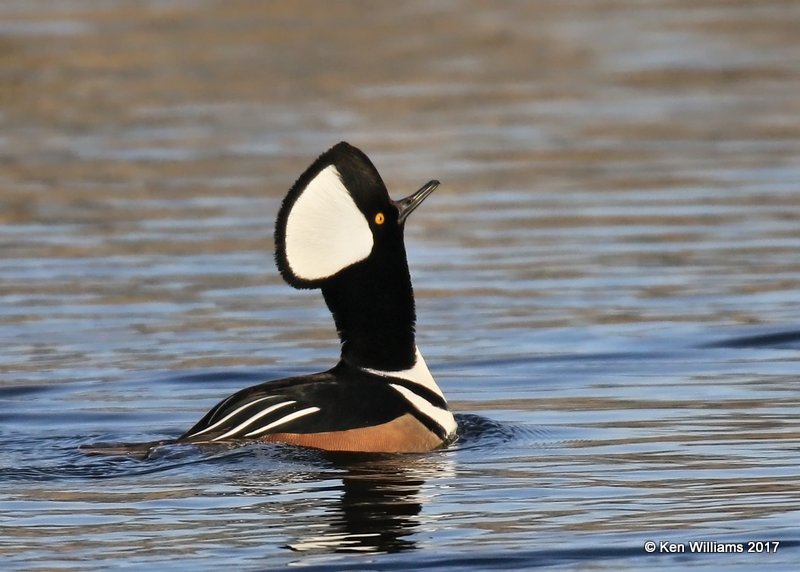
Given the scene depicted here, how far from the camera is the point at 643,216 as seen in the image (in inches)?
635

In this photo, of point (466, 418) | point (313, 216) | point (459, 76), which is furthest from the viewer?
point (459, 76)

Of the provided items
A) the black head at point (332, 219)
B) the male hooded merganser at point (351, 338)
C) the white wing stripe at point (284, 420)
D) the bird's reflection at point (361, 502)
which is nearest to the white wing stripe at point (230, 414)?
the male hooded merganser at point (351, 338)

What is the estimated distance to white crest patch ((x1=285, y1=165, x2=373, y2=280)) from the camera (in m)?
8.88

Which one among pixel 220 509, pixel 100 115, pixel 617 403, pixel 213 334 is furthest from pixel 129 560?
pixel 100 115

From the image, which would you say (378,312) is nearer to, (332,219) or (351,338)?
(351,338)

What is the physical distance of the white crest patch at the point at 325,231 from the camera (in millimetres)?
8883

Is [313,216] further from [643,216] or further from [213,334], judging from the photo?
[643,216]

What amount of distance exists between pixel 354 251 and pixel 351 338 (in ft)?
1.73

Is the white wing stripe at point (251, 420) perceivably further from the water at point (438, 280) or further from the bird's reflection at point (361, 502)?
the bird's reflection at point (361, 502)

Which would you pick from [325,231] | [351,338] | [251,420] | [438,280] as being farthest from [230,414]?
[438,280]

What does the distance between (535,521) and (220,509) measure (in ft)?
4.53

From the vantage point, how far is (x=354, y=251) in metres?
9.23

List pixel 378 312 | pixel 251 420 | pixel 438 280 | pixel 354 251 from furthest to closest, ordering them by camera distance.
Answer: pixel 438 280, pixel 378 312, pixel 354 251, pixel 251 420

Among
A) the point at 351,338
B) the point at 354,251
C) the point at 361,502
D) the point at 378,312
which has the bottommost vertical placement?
the point at 361,502
